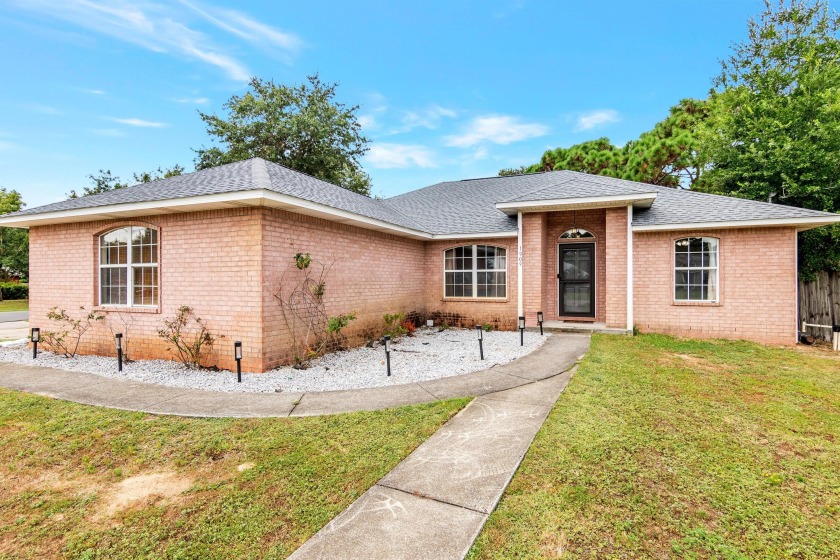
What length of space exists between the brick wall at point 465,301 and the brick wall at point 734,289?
345 cm

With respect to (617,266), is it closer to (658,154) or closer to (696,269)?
(696,269)

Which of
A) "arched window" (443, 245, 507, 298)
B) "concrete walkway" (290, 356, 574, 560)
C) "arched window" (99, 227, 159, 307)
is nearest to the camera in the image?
"concrete walkway" (290, 356, 574, 560)

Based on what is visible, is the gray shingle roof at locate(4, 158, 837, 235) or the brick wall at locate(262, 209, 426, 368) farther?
the gray shingle roof at locate(4, 158, 837, 235)

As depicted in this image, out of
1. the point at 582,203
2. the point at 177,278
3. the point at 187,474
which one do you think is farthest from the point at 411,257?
A: the point at 187,474

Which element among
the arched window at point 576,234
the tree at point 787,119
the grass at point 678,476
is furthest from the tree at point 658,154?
the grass at point 678,476

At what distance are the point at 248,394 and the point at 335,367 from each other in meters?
1.90

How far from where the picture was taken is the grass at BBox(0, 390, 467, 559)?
7.96 feet

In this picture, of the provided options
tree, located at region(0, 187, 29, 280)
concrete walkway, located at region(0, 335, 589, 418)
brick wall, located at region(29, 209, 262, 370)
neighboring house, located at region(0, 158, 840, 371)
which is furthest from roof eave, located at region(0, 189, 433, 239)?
tree, located at region(0, 187, 29, 280)

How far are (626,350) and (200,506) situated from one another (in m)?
8.34

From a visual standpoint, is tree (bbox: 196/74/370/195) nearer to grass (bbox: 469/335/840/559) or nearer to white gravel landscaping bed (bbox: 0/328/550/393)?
white gravel landscaping bed (bbox: 0/328/550/393)

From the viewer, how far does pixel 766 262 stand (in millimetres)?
9469

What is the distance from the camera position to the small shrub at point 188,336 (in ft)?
22.8

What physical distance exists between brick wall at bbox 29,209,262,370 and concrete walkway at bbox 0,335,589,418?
1223mm

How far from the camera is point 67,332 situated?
27.7 ft
